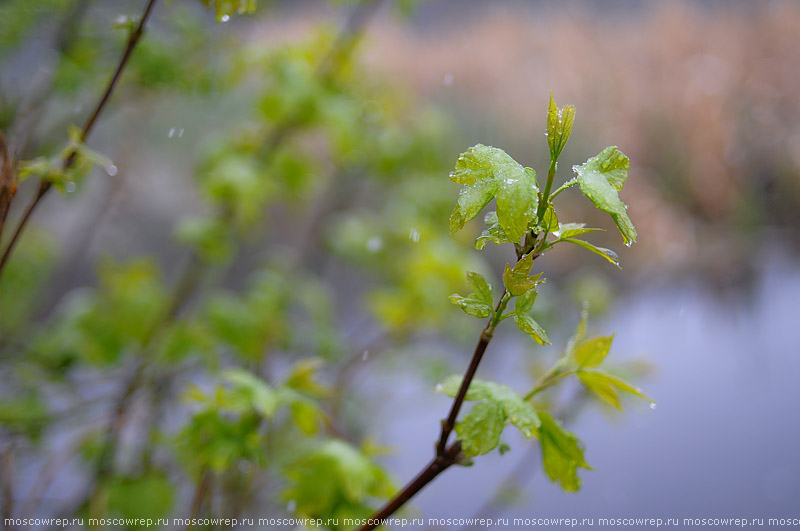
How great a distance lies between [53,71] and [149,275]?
0.40 metres

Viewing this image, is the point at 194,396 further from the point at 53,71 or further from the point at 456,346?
the point at 456,346

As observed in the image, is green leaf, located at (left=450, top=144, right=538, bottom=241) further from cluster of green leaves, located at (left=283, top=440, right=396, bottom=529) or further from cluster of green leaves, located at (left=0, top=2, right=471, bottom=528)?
cluster of green leaves, located at (left=0, top=2, right=471, bottom=528)

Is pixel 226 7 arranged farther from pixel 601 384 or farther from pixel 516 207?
pixel 601 384

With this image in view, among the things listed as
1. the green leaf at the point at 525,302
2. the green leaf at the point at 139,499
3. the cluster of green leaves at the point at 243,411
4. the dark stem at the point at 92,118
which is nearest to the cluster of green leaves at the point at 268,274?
the green leaf at the point at 139,499

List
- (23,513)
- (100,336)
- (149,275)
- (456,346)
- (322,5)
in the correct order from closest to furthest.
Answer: (23,513)
(100,336)
(149,275)
(456,346)
(322,5)

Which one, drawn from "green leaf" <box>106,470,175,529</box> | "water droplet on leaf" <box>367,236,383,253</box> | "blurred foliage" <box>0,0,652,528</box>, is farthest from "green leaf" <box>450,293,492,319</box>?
"water droplet on leaf" <box>367,236,383,253</box>

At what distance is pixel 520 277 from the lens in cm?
30

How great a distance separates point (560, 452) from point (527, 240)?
5.9 inches

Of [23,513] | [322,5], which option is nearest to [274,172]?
[23,513]

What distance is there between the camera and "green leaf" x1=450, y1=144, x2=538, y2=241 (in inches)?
11.0

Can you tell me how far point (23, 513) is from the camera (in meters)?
0.71

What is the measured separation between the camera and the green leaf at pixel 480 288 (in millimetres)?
318

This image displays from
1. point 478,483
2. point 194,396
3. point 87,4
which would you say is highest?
point 87,4

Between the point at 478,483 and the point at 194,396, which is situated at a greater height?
the point at 194,396
